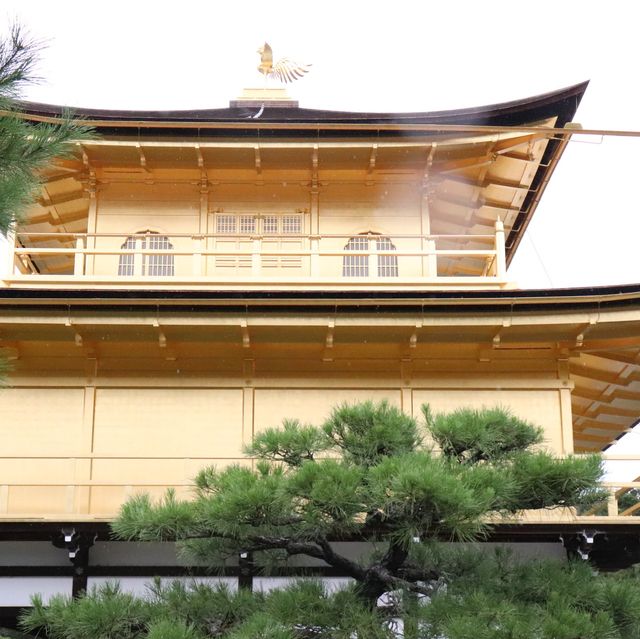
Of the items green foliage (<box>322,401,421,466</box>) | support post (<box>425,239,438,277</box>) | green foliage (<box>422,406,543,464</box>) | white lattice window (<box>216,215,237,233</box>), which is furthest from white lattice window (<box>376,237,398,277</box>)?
green foliage (<box>322,401,421,466</box>)

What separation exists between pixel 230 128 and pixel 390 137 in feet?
7.36

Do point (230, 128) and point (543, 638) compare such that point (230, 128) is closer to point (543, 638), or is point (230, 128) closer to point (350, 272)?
point (350, 272)

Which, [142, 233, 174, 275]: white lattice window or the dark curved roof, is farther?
[142, 233, 174, 275]: white lattice window

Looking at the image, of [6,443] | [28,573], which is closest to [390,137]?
[6,443]

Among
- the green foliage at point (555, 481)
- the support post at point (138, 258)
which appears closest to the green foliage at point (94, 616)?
the green foliage at point (555, 481)

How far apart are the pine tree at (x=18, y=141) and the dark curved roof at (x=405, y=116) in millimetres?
7058

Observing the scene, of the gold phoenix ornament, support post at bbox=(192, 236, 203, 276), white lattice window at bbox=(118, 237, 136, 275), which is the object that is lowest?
support post at bbox=(192, 236, 203, 276)

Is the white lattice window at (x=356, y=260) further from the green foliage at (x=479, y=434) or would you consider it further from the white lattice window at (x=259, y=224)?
the green foliage at (x=479, y=434)

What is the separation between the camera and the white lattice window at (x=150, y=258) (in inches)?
574

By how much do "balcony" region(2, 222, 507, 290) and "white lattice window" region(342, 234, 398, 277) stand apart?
0.05ft

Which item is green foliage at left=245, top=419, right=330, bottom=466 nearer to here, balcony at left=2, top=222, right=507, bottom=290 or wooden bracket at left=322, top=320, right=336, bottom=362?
wooden bracket at left=322, top=320, right=336, bottom=362

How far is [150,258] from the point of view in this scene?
14820mm

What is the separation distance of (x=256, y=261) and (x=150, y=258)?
1964 millimetres

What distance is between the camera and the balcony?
13.5 metres
